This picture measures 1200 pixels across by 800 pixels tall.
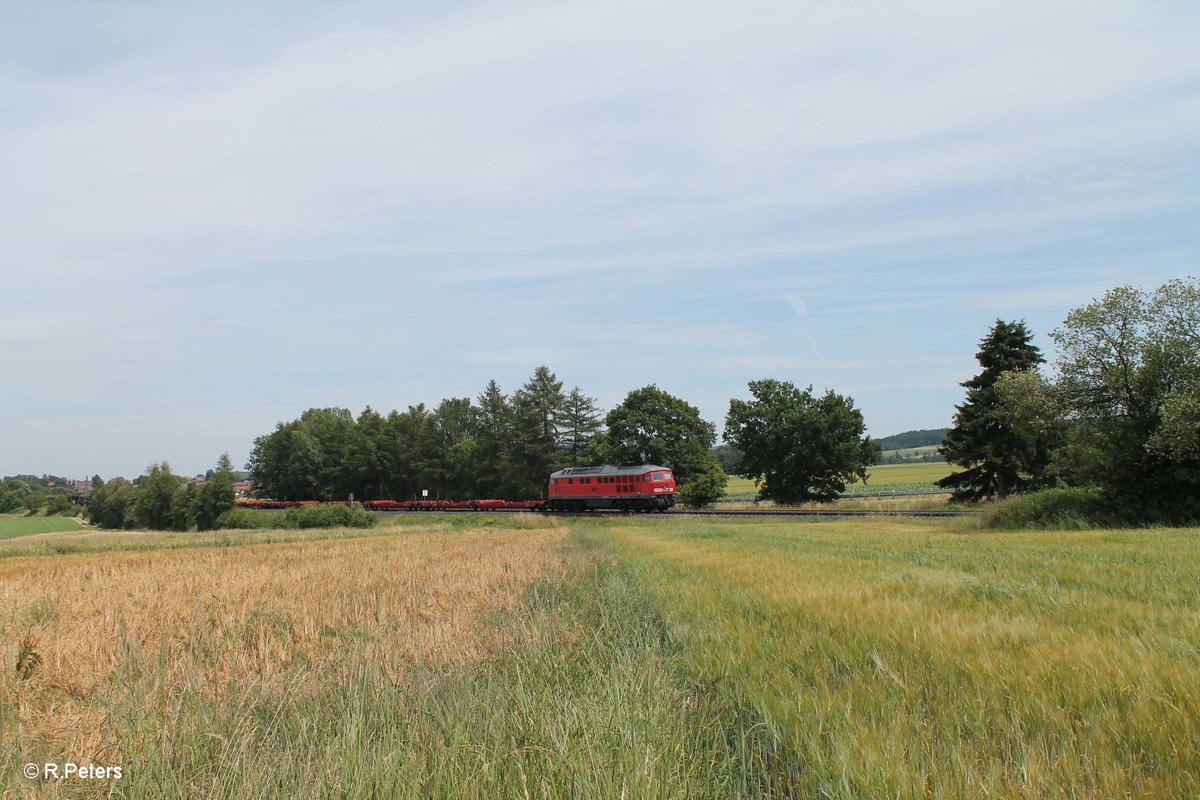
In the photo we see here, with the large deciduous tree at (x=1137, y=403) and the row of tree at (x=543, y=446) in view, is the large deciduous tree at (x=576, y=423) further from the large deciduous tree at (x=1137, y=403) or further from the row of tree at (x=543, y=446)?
the large deciduous tree at (x=1137, y=403)

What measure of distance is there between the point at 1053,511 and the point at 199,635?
31134mm

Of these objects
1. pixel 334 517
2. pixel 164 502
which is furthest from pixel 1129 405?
pixel 164 502

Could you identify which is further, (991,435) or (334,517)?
(334,517)

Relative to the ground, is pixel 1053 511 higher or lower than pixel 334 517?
higher

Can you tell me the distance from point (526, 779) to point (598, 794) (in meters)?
0.54

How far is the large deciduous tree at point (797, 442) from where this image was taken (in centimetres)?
6488

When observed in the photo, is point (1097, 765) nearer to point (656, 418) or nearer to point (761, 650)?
point (761, 650)

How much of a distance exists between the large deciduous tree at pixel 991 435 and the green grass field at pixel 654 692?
4025cm

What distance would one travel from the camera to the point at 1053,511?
1134 inches

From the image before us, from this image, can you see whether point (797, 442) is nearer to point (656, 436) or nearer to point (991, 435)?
point (656, 436)

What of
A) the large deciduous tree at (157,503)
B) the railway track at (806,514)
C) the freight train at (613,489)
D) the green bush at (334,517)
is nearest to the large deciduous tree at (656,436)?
the freight train at (613,489)

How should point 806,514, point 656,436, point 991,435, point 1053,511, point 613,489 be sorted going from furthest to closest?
point 656,436, point 613,489, point 991,435, point 806,514, point 1053,511

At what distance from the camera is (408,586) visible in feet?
41.3

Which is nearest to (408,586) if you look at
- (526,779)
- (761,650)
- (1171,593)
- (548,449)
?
(761,650)
